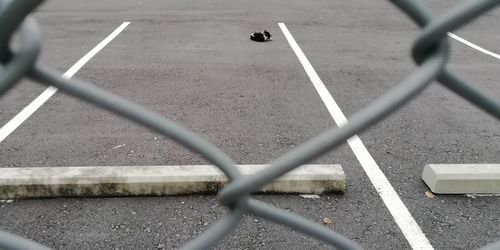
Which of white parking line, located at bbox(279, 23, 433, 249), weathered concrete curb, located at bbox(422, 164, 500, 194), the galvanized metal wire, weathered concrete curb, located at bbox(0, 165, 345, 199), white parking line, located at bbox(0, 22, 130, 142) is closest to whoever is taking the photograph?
the galvanized metal wire

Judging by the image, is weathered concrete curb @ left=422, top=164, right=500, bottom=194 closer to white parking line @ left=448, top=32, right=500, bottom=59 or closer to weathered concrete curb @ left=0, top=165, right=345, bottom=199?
weathered concrete curb @ left=0, top=165, right=345, bottom=199

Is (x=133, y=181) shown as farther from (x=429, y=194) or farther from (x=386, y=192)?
(x=429, y=194)

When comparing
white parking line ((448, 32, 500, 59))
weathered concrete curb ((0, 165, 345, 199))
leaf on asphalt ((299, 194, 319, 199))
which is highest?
weathered concrete curb ((0, 165, 345, 199))

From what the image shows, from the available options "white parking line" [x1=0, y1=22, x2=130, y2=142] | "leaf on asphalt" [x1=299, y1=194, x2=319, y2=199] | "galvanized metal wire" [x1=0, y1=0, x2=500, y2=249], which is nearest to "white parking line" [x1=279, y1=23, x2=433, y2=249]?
"leaf on asphalt" [x1=299, y1=194, x2=319, y2=199]

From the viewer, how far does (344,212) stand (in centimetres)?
325

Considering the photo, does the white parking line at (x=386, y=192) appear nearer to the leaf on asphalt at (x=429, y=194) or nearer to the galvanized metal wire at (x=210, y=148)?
the leaf on asphalt at (x=429, y=194)

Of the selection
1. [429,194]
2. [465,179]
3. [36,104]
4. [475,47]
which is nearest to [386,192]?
[429,194]

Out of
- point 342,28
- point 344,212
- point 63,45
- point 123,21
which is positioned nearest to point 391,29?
point 342,28

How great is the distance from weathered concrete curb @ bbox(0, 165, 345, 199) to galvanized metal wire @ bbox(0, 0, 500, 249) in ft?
7.99

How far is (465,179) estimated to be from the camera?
11.1ft

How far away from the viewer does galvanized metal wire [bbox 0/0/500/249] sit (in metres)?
0.60

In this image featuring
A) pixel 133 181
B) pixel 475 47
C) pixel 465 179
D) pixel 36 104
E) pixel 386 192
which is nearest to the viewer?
pixel 133 181

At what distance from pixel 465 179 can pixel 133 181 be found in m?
2.53

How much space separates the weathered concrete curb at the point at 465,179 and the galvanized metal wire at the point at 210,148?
281cm
